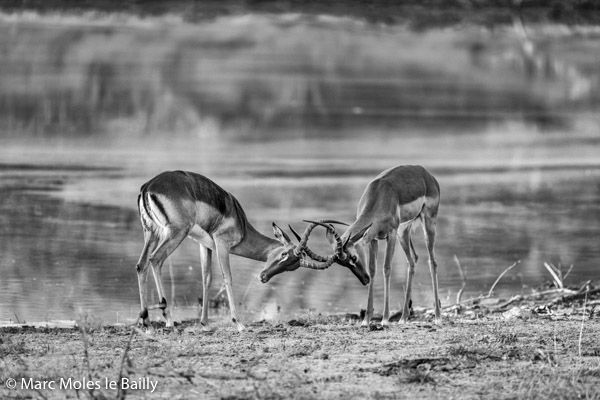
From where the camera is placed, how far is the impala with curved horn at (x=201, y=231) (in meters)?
10.3

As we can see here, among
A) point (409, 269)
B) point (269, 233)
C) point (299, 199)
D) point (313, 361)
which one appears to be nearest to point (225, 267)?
point (409, 269)

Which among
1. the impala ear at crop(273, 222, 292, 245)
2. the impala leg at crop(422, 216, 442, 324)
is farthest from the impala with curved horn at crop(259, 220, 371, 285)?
the impala leg at crop(422, 216, 442, 324)

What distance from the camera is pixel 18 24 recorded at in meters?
33.8

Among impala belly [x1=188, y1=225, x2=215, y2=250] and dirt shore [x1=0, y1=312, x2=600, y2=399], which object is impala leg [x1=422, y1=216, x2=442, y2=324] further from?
impala belly [x1=188, y1=225, x2=215, y2=250]

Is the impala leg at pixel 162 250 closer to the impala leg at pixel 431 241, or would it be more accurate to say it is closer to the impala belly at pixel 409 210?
the impala belly at pixel 409 210

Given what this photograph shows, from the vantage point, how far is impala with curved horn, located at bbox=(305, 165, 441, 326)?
1061 centimetres

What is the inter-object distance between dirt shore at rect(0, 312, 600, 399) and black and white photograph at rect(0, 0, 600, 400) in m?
0.03

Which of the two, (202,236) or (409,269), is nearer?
(202,236)

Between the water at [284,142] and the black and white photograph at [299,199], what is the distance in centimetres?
7

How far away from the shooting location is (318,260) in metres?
10.5

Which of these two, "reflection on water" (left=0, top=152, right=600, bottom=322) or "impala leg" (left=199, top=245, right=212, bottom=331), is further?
"reflection on water" (left=0, top=152, right=600, bottom=322)

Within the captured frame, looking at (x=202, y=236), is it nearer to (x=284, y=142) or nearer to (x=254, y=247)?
(x=254, y=247)

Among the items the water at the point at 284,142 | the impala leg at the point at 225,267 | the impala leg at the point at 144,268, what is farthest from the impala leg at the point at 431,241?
the impala leg at the point at 144,268

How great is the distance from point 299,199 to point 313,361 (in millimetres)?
9534
